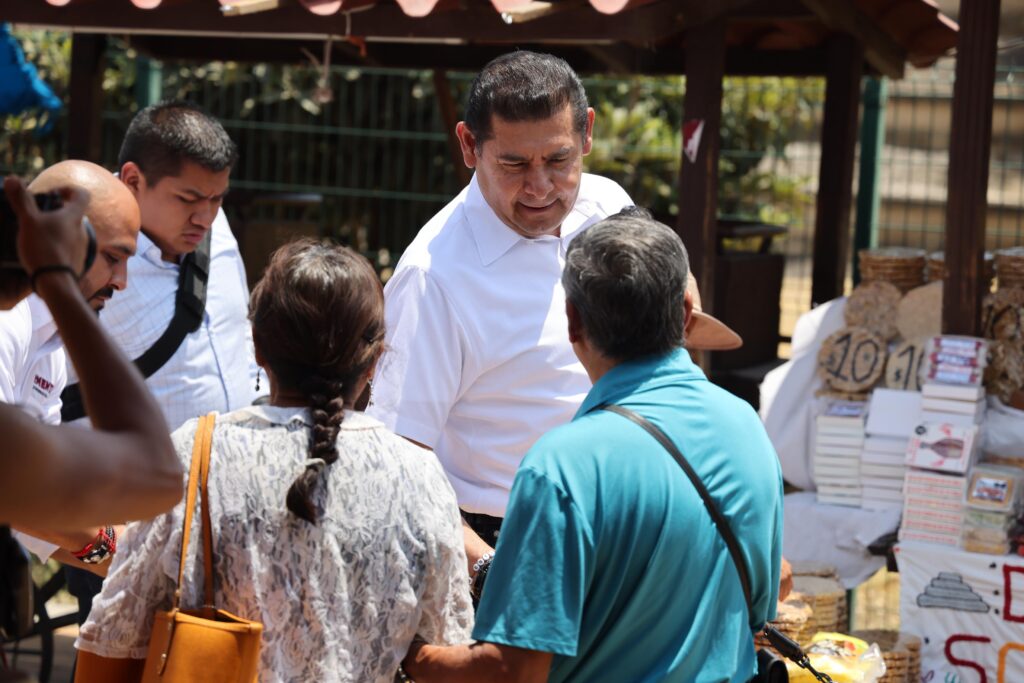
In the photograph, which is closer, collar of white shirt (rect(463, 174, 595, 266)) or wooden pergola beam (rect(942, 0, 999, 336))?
collar of white shirt (rect(463, 174, 595, 266))

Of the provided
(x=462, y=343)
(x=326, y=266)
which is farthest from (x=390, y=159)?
(x=326, y=266)

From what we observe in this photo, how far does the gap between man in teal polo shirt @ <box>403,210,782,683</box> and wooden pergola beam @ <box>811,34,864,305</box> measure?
15.4 feet

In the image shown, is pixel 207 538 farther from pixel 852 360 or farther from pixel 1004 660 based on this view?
pixel 852 360

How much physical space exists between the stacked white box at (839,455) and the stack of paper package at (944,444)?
30 cm

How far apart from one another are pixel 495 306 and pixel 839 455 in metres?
2.42

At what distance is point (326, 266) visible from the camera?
6.71ft

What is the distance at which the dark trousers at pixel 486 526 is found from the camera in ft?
9.25

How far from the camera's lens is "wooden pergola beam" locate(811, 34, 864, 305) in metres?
6.52

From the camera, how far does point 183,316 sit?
3643 mm

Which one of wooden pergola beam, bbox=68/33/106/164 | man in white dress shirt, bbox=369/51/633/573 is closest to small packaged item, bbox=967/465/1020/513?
man in white dress shirt, bbox=369/51/633/573

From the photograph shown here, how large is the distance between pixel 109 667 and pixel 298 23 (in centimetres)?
355

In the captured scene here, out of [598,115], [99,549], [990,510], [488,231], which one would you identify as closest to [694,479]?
[488,231]

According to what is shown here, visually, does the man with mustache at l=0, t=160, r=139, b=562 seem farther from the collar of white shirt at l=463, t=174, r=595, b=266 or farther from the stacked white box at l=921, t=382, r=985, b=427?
the stacked white box at l=921, t=382, r=985, b=427

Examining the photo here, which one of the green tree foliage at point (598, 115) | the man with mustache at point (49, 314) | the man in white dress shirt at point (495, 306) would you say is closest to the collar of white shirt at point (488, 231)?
the man in white dress shirt at point (495, 306)
